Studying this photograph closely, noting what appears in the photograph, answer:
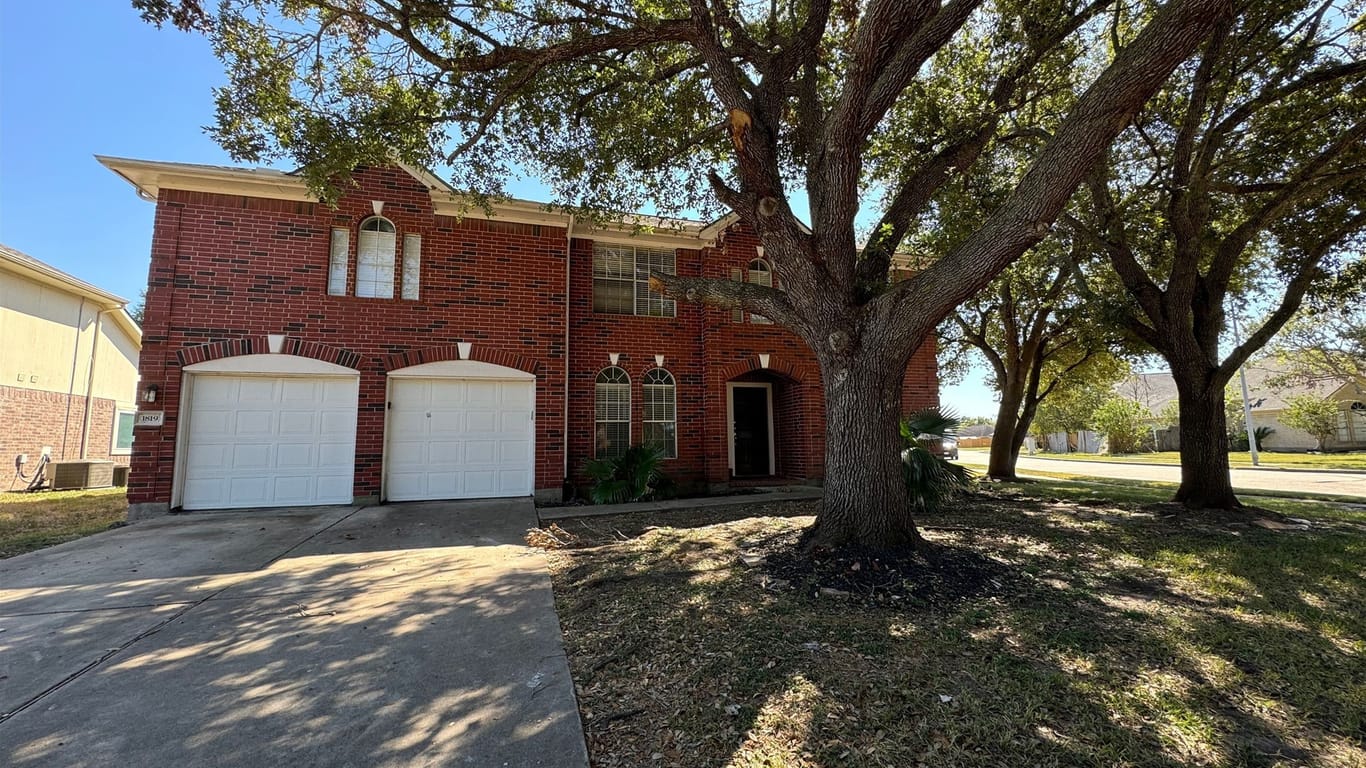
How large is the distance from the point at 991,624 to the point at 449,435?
27.4 ft

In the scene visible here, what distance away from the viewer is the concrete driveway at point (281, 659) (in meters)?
2.38

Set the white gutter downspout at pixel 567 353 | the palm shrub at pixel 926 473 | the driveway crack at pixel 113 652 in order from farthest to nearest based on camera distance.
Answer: the white gutter downspout at pixel 567 353
the palm shrub at pixel 926 473
the driveway crack at pixel 113 652

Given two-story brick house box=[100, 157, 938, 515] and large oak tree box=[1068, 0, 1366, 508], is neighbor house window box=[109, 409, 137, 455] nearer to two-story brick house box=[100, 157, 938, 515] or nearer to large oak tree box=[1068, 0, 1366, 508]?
two-story brick house box=[100, 157, 938, 515]

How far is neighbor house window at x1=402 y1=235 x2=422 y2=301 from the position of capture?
9312mm

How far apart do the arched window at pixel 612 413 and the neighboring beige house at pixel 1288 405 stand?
23698mm

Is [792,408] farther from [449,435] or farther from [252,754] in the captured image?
[252,754]

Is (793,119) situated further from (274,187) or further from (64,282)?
(64,282)

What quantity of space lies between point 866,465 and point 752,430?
7805 mm

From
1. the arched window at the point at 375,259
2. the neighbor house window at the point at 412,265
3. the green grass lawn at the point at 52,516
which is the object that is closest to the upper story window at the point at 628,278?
the neighbor house window at the point at 412,265

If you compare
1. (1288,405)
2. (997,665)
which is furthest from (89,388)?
(1288,405)

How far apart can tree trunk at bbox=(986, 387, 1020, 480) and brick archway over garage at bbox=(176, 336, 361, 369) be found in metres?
14.9

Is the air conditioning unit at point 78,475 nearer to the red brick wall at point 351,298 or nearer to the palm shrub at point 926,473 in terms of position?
the red brick wall at point 351,298

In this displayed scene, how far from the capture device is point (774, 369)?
11406 millimetres

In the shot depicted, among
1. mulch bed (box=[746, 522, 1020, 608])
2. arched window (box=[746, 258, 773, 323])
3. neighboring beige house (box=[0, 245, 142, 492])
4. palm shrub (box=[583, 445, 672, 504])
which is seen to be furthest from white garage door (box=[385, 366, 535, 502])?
neighboring beige house (box=[0, 245, 142, 492])
